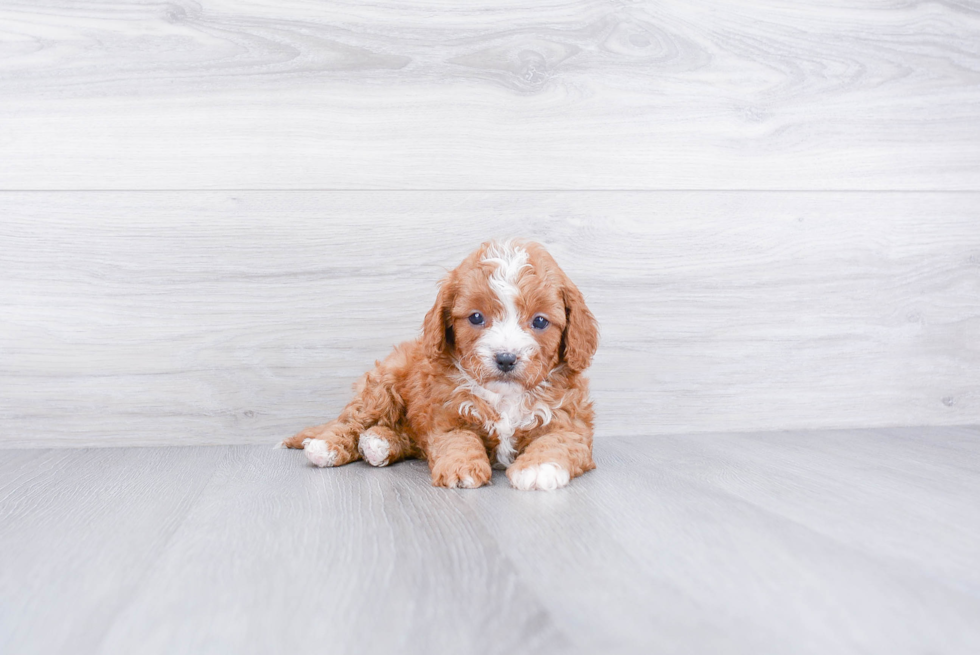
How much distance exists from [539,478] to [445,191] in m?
1.17

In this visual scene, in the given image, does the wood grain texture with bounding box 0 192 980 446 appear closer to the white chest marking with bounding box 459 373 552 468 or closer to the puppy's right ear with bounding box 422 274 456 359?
the puppy's right ear with bounding box 422 274 456 359

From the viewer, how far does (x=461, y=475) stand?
5.79 ft

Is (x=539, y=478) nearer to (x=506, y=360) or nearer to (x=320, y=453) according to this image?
(x=506, y=360)

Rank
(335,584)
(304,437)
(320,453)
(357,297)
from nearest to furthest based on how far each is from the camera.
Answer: (335,584) → (320,453) → (304,437) → (357,297)

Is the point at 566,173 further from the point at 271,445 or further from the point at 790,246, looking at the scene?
Answer: the point at 271,445

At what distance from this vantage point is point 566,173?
8.36 feet

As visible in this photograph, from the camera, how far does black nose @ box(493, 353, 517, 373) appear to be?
5.98ft

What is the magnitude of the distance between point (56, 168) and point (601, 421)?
6.78ft

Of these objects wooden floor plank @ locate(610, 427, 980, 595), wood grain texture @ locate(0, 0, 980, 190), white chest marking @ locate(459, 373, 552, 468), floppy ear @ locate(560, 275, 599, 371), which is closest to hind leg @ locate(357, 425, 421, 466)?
white chest marking @ locate(459, 373, 552, 468)

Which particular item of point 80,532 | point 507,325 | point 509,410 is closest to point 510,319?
point 507,325

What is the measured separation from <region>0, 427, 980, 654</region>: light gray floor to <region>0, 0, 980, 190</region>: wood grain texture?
1091 millimetres

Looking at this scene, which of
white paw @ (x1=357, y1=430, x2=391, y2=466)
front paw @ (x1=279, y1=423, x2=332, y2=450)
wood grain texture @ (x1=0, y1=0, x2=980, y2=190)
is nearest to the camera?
white paw @ (x1=357, y1=430, x2=391, y2=466)

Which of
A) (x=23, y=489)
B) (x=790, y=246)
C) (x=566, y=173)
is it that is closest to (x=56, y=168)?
(x=23, y=489)

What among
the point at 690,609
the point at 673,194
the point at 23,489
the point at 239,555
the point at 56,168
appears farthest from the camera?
the point at 673,194
